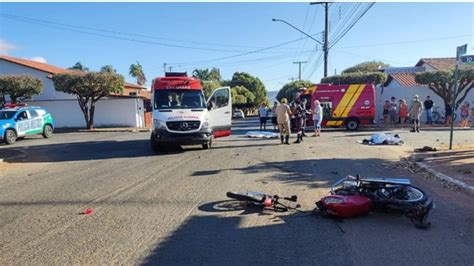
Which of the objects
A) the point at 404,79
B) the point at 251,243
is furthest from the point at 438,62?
the point at 251,243

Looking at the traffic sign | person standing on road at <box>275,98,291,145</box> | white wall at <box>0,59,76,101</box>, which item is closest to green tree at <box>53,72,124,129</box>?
white wall at <box>0,59,76,101</box>

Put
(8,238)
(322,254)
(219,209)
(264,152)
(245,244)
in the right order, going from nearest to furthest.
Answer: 1. (322,254)
2. (245,244)
3. (8,238)
4. (219,209)
5. (264,152)

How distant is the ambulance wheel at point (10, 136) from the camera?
1947 cm

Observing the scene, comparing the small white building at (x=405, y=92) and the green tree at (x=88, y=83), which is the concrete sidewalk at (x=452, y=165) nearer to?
the small white building at (x=405, y=92)

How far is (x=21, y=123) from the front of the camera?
809 inches

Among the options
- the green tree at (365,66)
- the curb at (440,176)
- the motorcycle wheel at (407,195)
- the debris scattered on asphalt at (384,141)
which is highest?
the green tree at (365,66)

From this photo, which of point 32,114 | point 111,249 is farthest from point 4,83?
point 111,249

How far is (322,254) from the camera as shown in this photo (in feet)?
14.3

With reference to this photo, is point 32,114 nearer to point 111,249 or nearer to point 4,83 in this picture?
point 4,83

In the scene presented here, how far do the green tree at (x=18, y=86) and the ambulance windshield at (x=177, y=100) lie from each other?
1968 centimetres

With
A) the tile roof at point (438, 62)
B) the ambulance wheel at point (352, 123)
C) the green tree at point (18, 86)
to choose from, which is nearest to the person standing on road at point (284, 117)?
the ambulance wheel at point (352, 123)

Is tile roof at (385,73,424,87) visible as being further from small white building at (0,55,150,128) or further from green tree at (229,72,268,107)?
green tree at (229,72,268,107)

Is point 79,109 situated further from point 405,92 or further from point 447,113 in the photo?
point 447,113

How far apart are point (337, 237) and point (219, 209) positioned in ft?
6.65
